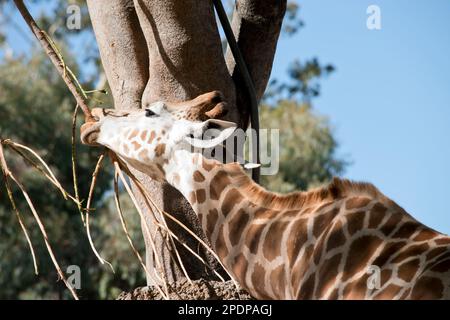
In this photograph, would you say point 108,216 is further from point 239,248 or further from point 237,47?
point 239,248

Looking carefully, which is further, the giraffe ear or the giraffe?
the giraffe ear

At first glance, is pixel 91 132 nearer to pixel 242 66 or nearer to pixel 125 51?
pixel 125 51

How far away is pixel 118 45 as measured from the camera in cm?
362

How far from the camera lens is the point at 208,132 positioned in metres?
2.89

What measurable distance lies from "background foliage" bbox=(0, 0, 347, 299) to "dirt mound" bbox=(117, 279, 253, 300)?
25.9ft

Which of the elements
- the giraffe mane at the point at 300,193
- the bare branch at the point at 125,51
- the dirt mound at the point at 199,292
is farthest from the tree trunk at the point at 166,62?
the giraffe mane at the point at 300,193

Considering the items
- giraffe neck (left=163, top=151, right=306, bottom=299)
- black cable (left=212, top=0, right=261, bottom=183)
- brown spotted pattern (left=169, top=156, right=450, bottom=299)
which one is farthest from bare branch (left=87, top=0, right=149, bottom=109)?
brown spotted pattern (left=169, top=156, right=450, bottom=299)

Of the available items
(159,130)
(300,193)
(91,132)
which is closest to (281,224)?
(300,193)

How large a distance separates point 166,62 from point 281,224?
105cm

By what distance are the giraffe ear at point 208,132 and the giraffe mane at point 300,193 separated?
10cm

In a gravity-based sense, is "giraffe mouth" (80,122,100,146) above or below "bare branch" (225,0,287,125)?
below

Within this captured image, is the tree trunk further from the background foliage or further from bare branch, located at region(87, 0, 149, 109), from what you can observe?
the background foliage

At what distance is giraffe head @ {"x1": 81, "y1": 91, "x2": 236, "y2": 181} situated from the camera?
290 centimetres

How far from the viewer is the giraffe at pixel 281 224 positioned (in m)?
2.31
